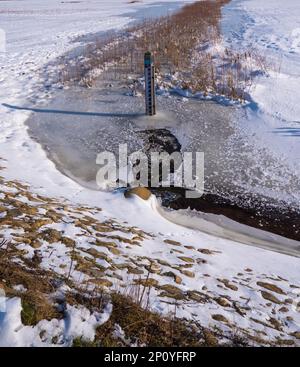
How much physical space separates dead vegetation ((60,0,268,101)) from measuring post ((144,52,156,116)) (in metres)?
2.01

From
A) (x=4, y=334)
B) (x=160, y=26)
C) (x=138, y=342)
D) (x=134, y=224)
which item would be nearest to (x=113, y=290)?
(x=138, y=342)

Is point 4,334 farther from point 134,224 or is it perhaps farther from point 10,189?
point 10,189

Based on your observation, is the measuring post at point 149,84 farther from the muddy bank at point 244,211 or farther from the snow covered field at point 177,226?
the muddy bank at point 244,211

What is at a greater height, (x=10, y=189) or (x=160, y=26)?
(x=160, y=26)

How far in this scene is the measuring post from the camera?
30.2ft

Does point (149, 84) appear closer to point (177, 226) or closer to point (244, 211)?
point (244, 211)

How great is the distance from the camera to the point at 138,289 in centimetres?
365

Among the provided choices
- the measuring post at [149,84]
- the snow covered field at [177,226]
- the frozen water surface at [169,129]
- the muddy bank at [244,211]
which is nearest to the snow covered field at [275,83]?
the snow covered field at [177,226]

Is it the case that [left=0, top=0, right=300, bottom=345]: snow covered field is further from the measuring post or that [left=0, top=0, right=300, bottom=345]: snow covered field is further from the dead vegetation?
the measuring post

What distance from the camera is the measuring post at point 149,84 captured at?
9217mm

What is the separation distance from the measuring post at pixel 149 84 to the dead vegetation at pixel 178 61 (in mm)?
2011

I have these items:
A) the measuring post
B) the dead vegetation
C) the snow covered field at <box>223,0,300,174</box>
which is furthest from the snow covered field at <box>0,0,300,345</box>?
the measuring post

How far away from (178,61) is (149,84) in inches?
202
